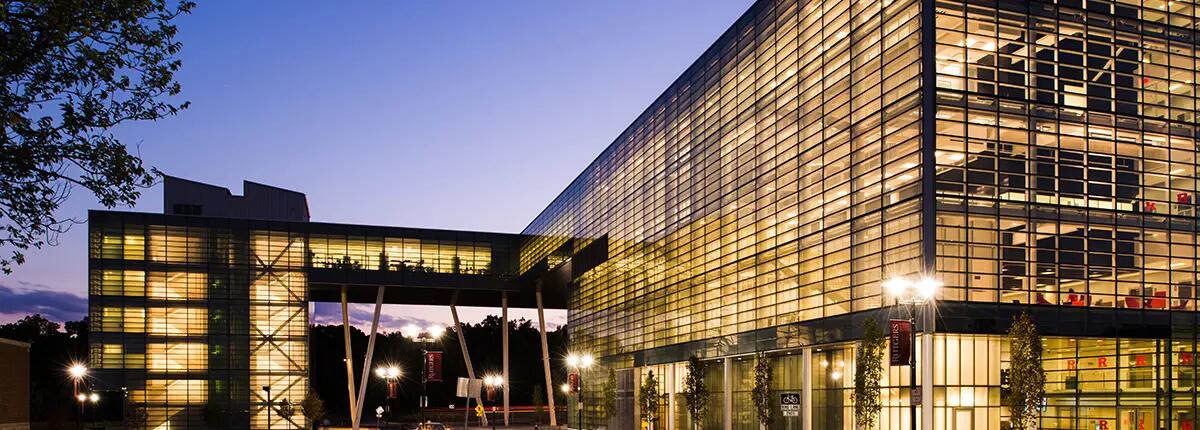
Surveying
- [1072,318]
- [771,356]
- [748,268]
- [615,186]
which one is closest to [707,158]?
[748,268]

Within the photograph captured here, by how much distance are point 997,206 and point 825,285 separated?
31.0ft

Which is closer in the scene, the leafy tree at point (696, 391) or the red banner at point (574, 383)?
the leafy tree at point (696, 391)

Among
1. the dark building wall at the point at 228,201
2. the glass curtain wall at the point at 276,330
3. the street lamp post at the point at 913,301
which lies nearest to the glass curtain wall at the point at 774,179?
the street lamp post at the point at 913,301

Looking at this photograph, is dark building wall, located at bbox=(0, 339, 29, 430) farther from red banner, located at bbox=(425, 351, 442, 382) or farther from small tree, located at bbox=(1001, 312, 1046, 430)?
small tree, located at bbox=(1001, 312, 1046, 430)

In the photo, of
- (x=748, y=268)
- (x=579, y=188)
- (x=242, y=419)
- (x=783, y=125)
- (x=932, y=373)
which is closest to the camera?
(x=932, y=373)

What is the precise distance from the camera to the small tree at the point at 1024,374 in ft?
123

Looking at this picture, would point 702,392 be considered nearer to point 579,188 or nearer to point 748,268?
point 748,268

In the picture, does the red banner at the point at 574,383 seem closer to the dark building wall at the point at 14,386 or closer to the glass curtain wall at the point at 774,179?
the glass curtain wall at the point at 774,179

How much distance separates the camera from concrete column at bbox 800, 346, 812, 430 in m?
51.1

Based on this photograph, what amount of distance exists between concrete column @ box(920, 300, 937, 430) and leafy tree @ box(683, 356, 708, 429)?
21.2 metres

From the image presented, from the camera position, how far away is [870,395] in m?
42.7

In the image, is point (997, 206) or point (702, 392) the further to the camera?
point (702, 392)

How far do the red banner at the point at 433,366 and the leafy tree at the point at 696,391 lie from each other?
18.4 metres

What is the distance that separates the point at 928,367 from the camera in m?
41.1
